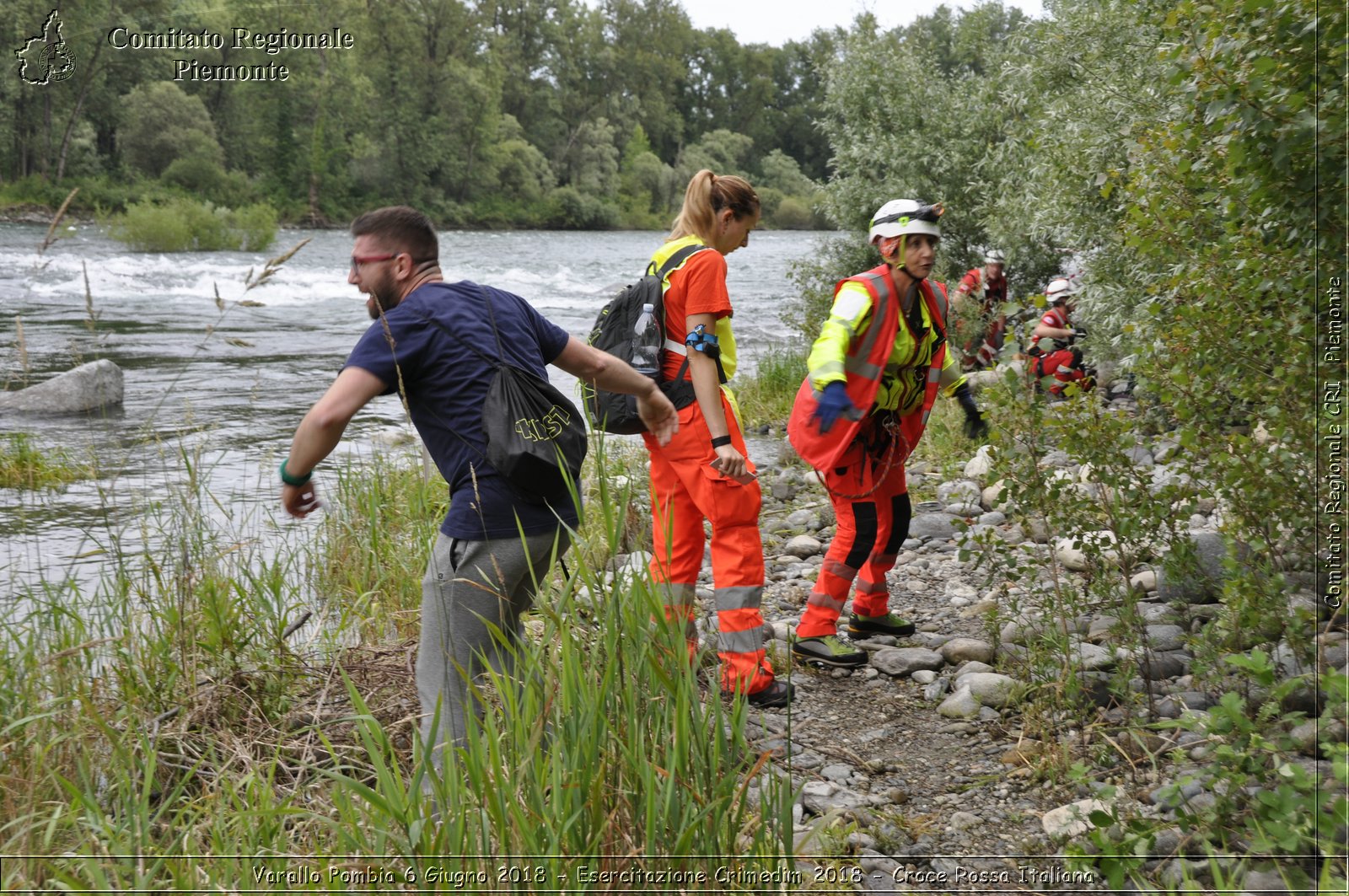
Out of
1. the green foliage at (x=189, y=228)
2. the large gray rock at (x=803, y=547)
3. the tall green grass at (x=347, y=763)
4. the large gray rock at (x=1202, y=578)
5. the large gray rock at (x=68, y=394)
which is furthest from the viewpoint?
the green foliage at (x=189, y=228)

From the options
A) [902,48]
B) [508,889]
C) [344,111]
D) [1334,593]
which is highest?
[344,111]

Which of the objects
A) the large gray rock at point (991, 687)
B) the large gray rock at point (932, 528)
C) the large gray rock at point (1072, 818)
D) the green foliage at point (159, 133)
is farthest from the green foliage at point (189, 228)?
the large gray rock at point (1072, 818)

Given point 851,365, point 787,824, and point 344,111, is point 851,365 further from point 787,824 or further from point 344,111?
point 344,111

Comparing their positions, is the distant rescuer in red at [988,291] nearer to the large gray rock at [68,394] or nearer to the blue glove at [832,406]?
the blue glove at [832,406]

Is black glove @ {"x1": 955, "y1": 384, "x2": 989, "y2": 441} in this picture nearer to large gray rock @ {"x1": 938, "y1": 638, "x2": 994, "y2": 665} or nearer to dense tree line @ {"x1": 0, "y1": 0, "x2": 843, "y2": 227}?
large gray rock @ {"x1": 938, "y1": 638, "x2": 994, "y2": 665}

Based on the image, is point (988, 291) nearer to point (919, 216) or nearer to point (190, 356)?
point (919, 216)

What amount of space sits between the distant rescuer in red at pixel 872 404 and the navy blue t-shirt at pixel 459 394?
1410 mm

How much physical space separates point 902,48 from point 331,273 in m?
17.3

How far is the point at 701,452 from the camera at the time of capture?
13.3ft

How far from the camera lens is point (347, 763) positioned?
12.1ft

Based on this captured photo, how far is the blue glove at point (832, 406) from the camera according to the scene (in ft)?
13.0

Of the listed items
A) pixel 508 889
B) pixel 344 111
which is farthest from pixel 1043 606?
pixel 344 111

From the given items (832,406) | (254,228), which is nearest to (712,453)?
(832,406)

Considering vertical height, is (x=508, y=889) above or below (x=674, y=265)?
below
